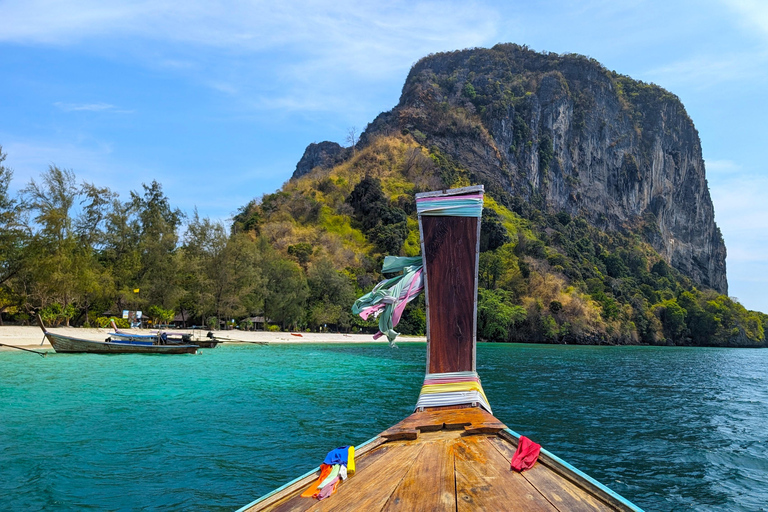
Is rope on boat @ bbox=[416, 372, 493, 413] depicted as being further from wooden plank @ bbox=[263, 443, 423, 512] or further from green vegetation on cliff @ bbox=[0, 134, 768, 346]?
green vegetation on cliff @ bbox=[0, 134, 768, 346]

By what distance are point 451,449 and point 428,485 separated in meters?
1.14

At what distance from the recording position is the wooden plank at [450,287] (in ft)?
24.1

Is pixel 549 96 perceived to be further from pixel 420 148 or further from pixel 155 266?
pixel 155 266

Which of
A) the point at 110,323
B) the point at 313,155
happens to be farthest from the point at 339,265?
the point at 313,155

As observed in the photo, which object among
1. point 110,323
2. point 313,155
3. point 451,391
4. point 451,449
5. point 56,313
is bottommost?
point 110,323

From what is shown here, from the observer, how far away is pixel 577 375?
1080 inches

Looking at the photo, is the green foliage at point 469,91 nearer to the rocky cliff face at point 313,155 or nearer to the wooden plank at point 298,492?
the rocky cliff face at point 313,155

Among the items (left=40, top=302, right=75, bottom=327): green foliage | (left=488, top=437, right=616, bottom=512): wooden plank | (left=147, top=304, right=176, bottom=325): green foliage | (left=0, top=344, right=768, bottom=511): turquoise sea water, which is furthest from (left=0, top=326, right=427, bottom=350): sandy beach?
(left=488, top=437, right=616, bottom=512): wooden plank

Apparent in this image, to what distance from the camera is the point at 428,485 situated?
391 cm

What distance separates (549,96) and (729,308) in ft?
218

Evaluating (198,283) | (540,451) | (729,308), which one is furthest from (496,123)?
(540,451)

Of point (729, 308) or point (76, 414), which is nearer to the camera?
point (76, 414)

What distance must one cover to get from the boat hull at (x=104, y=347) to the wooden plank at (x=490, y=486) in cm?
3009

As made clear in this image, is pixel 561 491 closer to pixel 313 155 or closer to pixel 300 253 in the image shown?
pixel 300 253
